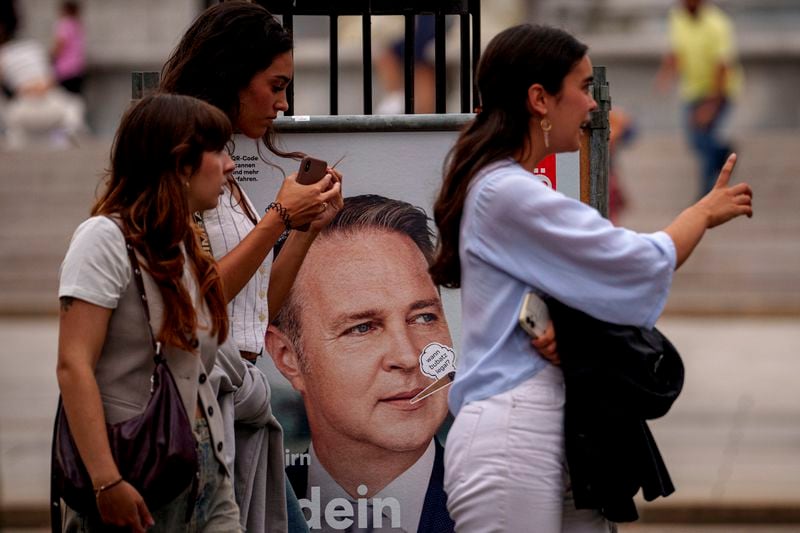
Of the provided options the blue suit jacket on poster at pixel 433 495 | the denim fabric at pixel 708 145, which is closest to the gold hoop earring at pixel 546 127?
the blue suit jacket on poster at pixel 433 495

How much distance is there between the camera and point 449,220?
349 cm

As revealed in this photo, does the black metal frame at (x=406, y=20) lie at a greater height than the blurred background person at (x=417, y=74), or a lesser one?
greater

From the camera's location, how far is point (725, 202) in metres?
3.45

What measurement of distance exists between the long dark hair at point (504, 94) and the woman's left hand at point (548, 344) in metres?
0.31

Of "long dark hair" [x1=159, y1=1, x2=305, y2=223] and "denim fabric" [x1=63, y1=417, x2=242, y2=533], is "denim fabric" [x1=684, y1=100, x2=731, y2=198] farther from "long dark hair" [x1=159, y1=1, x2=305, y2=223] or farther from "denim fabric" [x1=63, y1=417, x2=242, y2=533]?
"denim fabric" [x1=63, y1=417, x2=242, y2=533]

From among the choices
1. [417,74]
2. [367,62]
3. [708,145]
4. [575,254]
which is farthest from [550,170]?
[708,145]

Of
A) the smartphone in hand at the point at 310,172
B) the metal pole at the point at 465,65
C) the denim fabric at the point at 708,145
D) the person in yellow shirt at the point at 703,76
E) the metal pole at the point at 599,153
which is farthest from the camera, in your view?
the person in yellow shirt at the point at 703,76

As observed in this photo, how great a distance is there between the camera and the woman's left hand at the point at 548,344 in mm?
3322

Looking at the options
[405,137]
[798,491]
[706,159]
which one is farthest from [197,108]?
[706,159]

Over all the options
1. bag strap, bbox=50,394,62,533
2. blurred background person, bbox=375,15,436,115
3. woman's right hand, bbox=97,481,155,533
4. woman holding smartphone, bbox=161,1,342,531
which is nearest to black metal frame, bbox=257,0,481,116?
woman holding smartphone, bbox=161,1,342,531

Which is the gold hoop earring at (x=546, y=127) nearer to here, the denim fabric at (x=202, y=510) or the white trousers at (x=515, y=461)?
the white trousers at (x=515, y=461)

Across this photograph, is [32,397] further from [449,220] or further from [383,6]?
[449,220]

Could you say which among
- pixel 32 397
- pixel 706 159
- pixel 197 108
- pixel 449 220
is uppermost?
pixel 197 108

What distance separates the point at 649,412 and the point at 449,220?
57 cm
